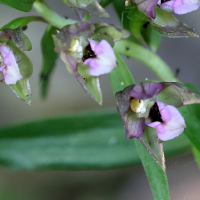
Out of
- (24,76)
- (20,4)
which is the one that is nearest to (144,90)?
(24,76)

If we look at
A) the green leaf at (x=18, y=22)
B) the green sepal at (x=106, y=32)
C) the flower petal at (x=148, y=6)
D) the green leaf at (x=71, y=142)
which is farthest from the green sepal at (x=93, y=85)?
the green leaf at (x=71, y=142)

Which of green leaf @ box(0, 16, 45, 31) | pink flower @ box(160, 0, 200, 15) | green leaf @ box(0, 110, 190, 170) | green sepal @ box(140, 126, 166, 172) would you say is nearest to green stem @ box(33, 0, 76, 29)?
green leaf @ box(0, 16, 45, 31)

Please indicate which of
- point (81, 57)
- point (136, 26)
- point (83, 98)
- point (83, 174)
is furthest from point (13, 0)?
point (83, 174)

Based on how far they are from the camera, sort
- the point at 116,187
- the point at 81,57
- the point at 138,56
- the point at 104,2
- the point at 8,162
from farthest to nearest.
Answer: the point at 116,187 → the point at 8,162 → the point at 138,56 → the point at 104,2 → the point at 81,57

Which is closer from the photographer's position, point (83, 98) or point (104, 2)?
point (104, 2)

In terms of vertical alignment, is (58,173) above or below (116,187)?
→ above

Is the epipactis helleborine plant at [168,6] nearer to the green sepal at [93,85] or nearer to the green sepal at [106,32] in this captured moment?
the green sepal at [106,32]

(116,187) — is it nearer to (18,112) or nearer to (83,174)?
(83,174)
